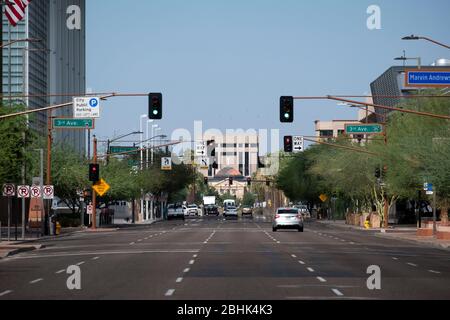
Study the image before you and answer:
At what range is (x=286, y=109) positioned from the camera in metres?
45.3

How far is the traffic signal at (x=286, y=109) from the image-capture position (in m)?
45.1

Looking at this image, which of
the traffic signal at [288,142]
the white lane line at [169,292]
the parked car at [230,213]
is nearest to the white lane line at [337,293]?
the white lane line at [169,292]

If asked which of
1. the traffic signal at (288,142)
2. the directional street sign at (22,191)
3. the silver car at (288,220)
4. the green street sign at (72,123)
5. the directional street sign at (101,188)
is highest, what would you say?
the green street sign at (72,123)

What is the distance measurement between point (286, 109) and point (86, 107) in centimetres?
1024

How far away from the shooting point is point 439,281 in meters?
26.8

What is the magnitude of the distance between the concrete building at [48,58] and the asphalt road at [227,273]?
65096mm

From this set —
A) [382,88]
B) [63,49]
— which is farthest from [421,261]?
[382,88]

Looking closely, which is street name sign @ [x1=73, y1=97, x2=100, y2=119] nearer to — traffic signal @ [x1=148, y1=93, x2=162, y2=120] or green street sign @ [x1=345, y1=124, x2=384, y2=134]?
traffic signal @ [x1=148, y1=93, x2=162, y2=120]

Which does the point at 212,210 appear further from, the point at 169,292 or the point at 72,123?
the point at 169,292

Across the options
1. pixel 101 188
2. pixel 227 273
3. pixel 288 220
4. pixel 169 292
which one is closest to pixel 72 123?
pixel 288 220

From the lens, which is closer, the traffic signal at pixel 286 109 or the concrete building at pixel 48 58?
the traffic signal at pixel 286 109

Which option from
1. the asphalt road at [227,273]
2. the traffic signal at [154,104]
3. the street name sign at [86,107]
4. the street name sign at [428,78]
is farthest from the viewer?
the street name sign at [86,107]

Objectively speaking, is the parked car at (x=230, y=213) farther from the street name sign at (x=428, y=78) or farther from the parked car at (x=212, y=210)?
the street name sign at (x=428, y=78)

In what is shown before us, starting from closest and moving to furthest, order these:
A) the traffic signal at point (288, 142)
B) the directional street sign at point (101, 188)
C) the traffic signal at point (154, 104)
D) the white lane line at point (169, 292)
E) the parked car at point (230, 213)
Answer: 1. the white lane line at point (169, 292)
2. the traffic signal at point (154, 104)
3. the traffic signal at point (288, 142)
4. the directional street sign at point (101, 188)
5. the parked car at point (230, 213)
